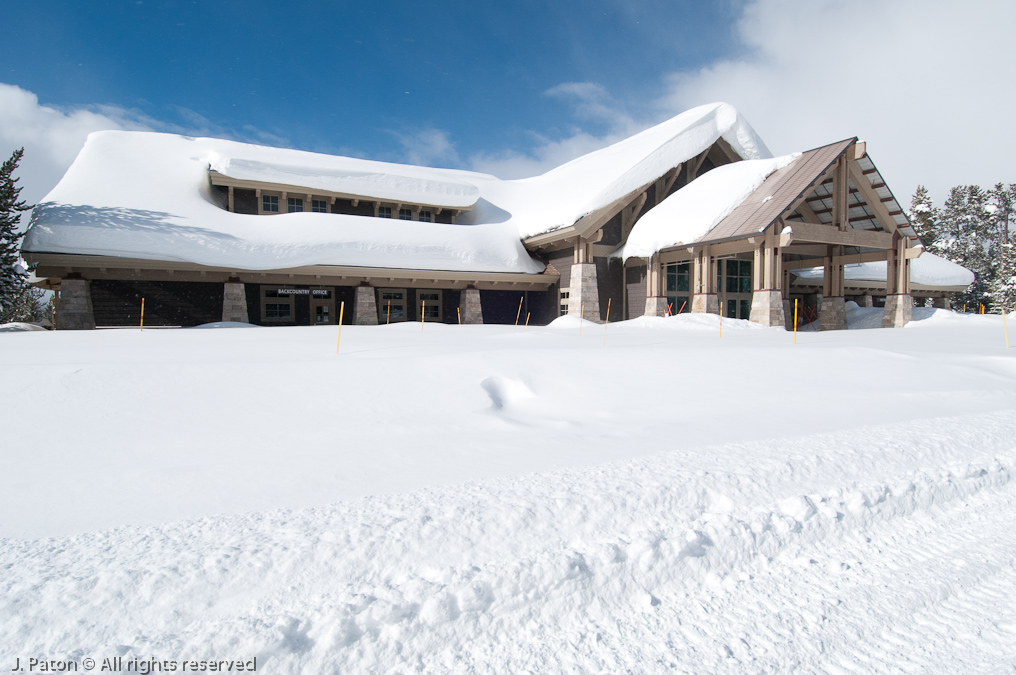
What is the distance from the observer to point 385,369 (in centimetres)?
670

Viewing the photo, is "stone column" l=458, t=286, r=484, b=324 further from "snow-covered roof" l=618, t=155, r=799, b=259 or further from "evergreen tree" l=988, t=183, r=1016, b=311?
"evergreen tree" l=988, t=183, r=1016, b=311

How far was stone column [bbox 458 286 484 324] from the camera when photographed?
66.5 feet

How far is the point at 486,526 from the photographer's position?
3029 mm

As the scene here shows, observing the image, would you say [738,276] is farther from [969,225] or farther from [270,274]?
[969,225]

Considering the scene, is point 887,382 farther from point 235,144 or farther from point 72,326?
point 235,144

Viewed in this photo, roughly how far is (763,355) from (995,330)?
13947mm

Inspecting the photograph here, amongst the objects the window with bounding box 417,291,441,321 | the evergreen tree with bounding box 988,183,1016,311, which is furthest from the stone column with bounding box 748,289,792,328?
the evergreen tree with bounding box 988,183,1016,311

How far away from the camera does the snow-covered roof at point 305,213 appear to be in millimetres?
15766

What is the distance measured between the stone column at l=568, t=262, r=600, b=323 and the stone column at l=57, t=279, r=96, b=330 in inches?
608

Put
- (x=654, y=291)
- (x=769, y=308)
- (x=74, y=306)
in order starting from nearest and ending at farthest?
(x=74, y=306) → (x=769, y=308) → (x=654, y=291)

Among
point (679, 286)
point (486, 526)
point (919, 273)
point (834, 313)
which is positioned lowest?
point (486, 526)

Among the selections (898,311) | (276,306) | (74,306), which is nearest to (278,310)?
(276,306)

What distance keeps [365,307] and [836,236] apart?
16521mm

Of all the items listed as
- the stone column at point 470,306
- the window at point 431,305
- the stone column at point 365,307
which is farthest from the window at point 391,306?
the stone column at point 470,306
